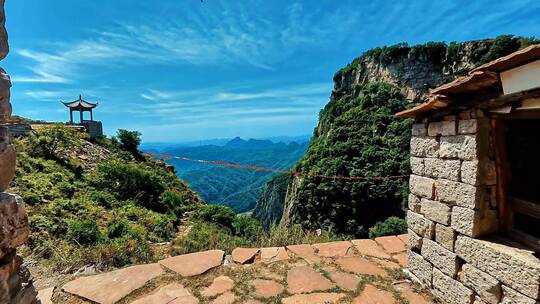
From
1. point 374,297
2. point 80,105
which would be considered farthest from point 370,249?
point 80,105

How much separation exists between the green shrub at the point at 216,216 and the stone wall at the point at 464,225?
37.1ft

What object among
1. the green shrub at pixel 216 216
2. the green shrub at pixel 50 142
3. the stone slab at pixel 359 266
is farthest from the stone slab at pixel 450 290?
the green shrub at pixel 50 142

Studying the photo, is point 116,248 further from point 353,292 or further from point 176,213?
point 176,213

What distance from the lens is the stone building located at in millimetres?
2062

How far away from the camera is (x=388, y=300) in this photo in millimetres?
2785

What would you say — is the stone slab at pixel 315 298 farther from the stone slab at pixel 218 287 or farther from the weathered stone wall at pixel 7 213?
the weathered stone wall at pixel 7 213

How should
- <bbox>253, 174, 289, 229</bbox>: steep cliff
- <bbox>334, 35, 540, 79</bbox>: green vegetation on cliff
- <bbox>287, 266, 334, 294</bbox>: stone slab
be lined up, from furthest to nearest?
<bbox>253, 174, 289, 229</bbox>: steep cliff → <bbox>334, 35, 540, 79</bbox>: green vegetation on cliff → <bbox>287, 266, 334, 294</bbox>: stone slab

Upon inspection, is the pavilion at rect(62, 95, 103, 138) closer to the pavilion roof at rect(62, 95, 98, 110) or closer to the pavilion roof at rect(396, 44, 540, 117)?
the pavilion roof at rect(62, 95, 98, 110)

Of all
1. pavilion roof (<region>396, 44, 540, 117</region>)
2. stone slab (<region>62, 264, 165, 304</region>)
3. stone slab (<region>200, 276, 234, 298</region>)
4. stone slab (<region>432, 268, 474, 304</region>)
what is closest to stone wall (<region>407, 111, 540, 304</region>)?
stone slab (<region>432, 268, 474, 304</region>)

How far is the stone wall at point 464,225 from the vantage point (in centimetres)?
215

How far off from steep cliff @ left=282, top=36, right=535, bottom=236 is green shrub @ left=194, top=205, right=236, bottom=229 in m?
17.0

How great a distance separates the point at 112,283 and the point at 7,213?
77.2 inches

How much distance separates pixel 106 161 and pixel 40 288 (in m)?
16.4

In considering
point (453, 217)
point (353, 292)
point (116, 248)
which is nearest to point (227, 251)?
point (116, 248)
